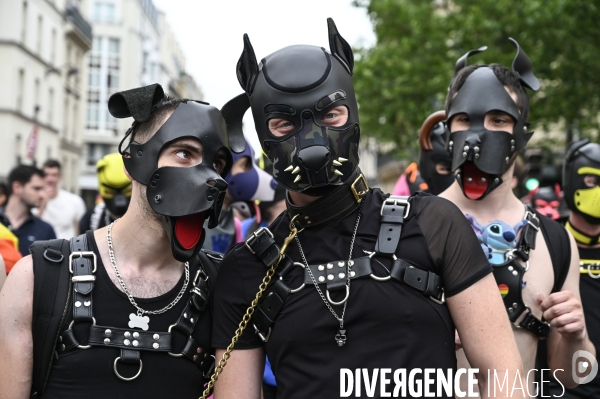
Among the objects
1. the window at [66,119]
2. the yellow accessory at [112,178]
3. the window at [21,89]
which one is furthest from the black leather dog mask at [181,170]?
the window at [66,119]

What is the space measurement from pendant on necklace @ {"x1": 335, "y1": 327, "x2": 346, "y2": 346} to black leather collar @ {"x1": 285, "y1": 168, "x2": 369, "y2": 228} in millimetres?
447

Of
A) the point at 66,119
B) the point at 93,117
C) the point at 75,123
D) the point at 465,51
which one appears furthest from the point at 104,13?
the point at 465,51

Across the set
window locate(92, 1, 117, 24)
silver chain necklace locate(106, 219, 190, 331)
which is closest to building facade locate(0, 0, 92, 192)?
window locate(92, 1, 117, 24)

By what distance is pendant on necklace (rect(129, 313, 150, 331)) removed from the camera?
11.5 ft

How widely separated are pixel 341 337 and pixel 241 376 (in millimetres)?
475

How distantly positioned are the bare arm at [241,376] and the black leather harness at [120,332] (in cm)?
26

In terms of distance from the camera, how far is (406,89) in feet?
91.5

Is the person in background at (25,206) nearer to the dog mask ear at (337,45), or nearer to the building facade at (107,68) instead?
the dog mask ear at (337,45)

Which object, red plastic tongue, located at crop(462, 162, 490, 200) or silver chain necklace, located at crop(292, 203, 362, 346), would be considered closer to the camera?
silver chain necklace, located at crop(292, 203, 362, 346)

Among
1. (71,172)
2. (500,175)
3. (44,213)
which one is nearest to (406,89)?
(44,213)

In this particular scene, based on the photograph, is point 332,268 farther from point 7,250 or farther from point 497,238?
point 7,250

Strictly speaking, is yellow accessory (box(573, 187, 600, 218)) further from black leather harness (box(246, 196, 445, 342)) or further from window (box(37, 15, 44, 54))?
window (box(37, 15, 44, 54))

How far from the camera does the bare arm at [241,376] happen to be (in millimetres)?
3299

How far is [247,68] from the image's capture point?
11.4 feet
